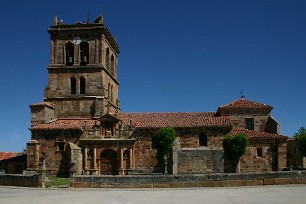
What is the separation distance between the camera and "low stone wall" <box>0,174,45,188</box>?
2845 centimetres

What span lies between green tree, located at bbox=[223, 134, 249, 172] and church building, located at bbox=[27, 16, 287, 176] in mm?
726

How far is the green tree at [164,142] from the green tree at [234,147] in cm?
486

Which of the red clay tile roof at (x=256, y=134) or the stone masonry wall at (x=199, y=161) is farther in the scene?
the red clay tile roof at (x=256, y=134)

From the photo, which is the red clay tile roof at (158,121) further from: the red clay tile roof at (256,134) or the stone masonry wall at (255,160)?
the stone masonry wall at (255,160)

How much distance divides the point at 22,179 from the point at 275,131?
2389cm

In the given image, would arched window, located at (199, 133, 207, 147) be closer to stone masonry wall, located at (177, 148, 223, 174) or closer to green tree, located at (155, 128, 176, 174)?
stone masonry wall, located at (177, 148, 223, 174)

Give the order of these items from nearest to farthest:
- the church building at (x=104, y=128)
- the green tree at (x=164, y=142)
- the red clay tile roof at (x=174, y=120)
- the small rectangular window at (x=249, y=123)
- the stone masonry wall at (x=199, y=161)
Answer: the green tree at (x=164, y=142), the stone masonry wall at (x=199, y=161), the church building at (x=104, y=128), the red clay tile roof at (x=174, y=120), the small rectangular window at (x=249, y=123)

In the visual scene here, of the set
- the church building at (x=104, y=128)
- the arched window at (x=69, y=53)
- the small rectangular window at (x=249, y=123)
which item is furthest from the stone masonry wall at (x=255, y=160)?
the arched window at (x=69, y=53)

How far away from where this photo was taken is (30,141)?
38.4m

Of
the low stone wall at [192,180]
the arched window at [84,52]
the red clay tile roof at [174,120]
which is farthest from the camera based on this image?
the arched window at [84,52]

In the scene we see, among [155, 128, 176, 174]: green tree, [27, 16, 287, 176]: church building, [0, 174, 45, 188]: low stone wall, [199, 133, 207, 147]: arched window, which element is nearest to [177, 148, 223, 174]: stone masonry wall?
[27, 16, 287, 176]: church building

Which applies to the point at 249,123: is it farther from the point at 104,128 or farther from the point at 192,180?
the point at 192,180

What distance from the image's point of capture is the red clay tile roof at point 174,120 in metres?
39.0

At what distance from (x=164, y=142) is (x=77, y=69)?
42.2 ft
